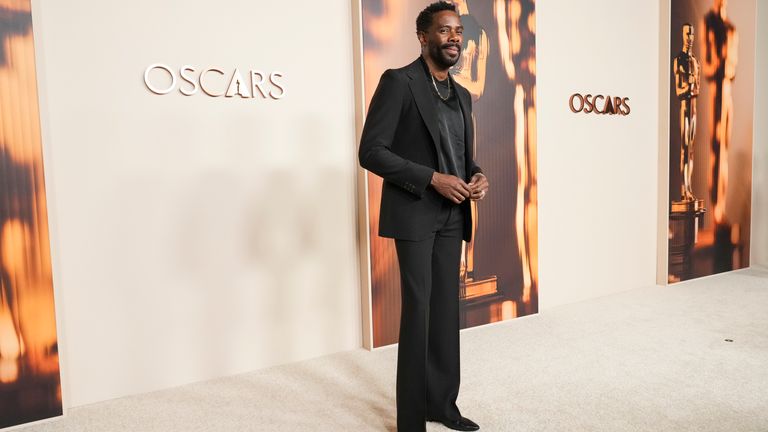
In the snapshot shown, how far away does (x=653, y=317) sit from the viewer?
3.88 meters

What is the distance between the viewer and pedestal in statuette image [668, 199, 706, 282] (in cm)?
493

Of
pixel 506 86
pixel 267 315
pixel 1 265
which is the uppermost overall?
pixel 506 86

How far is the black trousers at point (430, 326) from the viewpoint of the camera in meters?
2.10

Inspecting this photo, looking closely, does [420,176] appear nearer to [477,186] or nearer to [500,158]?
[477,186]

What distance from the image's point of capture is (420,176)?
2.04 metres

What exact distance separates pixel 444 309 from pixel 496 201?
66.2 inches

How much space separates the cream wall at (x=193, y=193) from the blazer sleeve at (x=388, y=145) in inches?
42.7

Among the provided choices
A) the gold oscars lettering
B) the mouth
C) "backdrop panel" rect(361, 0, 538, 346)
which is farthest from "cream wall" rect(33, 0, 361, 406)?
the gold oscars lettering

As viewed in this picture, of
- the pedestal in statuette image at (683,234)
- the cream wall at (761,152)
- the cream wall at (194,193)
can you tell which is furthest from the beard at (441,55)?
the cream wall at (761,152)

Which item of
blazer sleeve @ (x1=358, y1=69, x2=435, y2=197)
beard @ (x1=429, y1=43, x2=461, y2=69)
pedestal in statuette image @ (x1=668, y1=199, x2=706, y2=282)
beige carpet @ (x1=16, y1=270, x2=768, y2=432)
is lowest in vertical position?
beige carpet @ (x1=16, y1=270, x2=768, y2=432)

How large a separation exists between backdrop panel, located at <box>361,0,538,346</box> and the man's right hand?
1323 mm

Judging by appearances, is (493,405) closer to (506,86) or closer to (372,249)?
(372,249)

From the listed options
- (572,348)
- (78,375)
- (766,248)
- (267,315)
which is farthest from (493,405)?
(766,248)

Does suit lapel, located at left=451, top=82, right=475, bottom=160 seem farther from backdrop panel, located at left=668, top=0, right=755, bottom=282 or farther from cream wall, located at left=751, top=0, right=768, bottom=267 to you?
cream wall, located at left=751, top=0, right=768, bottom=267
